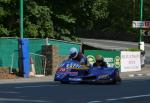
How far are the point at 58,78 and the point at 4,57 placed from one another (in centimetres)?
847

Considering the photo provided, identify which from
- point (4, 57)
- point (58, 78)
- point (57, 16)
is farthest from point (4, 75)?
point (57, 16)

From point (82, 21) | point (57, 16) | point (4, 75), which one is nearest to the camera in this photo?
point (4, 75)

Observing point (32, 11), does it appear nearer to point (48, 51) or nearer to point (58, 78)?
point (48, 51)

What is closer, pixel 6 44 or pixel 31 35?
pixel 6 44

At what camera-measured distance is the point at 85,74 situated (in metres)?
23.0

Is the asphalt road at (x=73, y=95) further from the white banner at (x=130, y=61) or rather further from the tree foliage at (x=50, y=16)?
the tree foliage at (x=50, y=16)

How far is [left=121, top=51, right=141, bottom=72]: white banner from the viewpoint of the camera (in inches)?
1451

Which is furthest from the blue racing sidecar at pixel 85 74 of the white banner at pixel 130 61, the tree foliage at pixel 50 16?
the white banner at pixel 130 61

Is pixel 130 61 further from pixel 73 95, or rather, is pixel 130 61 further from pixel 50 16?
pixel 73 95

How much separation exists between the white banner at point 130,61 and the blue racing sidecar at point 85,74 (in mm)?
13649

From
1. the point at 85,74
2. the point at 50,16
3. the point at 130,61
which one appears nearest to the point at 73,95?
the point at 85,74

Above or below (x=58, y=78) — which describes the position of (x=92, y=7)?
above

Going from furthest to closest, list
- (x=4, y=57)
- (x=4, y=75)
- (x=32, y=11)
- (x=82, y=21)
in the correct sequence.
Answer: (x=82, y=21) < (x=32, y=11) < (x=4, y=57) < (x=4, y=75)

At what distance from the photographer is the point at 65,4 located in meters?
40.6
